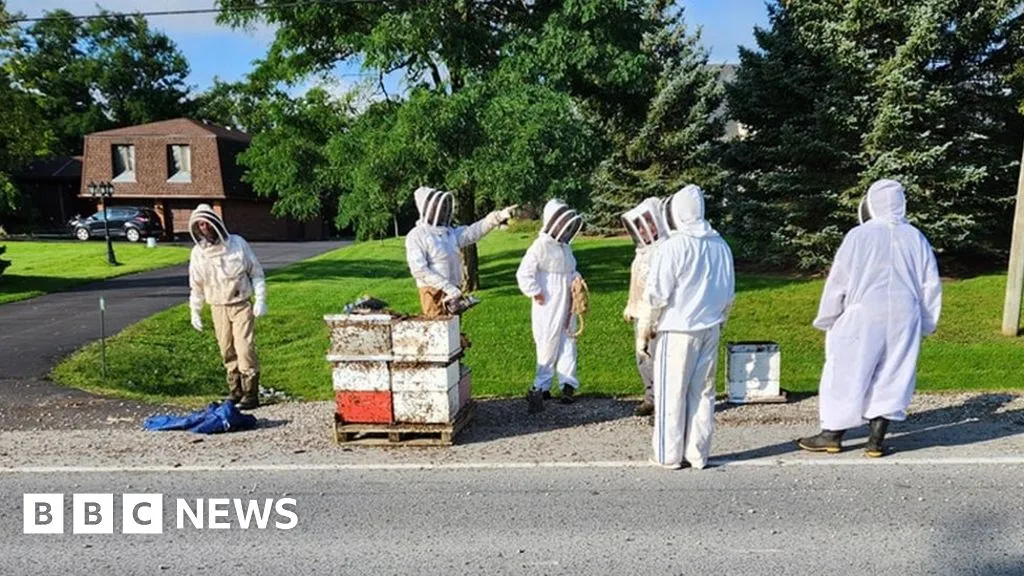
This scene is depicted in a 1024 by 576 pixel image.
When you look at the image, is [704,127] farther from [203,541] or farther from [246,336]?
[203,541]

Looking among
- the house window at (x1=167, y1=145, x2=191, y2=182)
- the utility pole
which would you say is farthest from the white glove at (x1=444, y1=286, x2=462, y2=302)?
the house window at (x1=167, y1=145, x2=191, y2=182)

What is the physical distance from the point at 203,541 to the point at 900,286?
17.0 ft

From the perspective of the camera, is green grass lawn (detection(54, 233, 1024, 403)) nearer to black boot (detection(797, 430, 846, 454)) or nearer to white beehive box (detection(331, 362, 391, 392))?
white beehive box (detection(331, 362, 391, 392))

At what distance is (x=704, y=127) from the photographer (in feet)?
85.8

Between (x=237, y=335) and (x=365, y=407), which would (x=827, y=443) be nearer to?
(x=365, y=407)

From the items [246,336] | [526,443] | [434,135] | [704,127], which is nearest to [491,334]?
[434,135]

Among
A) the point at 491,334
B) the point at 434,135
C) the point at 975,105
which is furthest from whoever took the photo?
the point at 975,105

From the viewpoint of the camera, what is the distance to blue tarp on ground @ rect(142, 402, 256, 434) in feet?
24.5

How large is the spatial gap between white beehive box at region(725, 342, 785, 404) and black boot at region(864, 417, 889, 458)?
72.6 inches

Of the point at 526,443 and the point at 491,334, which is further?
the point at 491,334

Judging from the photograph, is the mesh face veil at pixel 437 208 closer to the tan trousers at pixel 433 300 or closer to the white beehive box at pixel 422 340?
the tan trousers at pixel 433 300

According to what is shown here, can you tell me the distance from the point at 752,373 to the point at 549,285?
223cm

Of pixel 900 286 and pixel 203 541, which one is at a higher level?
pixel 900 286

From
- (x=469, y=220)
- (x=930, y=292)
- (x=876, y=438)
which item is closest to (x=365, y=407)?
(x=876, y=438)
